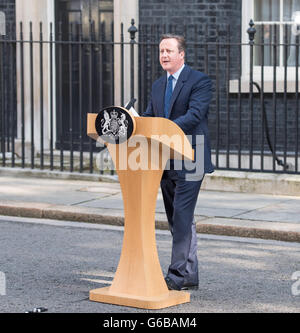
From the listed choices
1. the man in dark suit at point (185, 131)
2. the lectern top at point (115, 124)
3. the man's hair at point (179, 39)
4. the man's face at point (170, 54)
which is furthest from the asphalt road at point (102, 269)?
the man's hair at point (179, 39)

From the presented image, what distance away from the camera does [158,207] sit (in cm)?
1029

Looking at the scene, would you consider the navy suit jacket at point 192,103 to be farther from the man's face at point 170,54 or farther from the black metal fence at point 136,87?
the black metal fence at point 136,87

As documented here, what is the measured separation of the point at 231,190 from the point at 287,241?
2537mm

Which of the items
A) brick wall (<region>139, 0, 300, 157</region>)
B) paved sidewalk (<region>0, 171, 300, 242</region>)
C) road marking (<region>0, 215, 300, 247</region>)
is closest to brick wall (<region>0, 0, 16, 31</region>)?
brick wall (<region>139, 0, 300, 157</region>)

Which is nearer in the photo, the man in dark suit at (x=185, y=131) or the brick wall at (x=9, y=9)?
the man in dark suit at (x=185, y=131)

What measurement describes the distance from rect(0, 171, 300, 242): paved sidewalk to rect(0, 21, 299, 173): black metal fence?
0.64 meters

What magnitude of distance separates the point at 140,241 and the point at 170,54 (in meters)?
1.30

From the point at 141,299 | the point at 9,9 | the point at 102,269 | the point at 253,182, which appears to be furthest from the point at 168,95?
the point at 9,9

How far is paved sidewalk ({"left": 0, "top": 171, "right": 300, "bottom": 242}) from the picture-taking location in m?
9.05

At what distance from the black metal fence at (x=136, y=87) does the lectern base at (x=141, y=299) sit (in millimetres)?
5184

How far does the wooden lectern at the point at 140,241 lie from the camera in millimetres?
6176

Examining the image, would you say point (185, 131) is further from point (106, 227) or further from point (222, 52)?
point (222, 52)

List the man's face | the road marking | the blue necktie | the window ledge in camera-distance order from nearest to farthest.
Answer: the man's face, the blue necktie, the road marking, the window ledge

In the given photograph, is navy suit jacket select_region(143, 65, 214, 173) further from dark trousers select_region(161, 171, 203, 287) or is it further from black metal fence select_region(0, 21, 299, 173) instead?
black metal fence select_region(0, 21, 299, 173)
